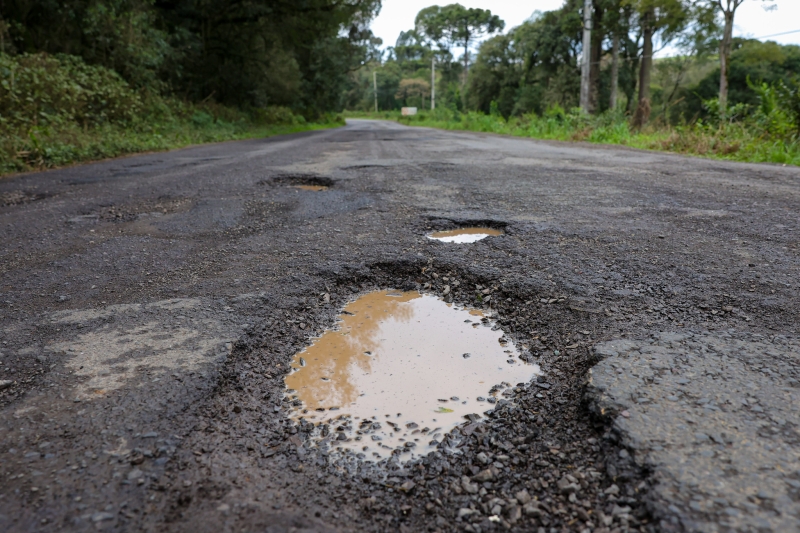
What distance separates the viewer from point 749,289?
2.59m

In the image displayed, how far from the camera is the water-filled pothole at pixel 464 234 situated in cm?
379

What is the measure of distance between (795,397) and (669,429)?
1.59ft

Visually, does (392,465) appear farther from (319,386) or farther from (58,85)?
(58,85)

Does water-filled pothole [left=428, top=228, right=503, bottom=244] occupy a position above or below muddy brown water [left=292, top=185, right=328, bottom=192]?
below

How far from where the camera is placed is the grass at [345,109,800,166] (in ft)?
26.6

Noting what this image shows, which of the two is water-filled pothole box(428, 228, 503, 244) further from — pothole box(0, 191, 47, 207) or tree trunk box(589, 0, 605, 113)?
tree trunk box(589, 0, 605, 113)

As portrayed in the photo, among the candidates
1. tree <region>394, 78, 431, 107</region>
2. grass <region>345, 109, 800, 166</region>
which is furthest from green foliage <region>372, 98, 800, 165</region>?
tree <region>394, 78, 431, 107</region>

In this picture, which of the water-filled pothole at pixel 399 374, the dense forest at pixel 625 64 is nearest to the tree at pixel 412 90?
the dense forest at pixel 625 64

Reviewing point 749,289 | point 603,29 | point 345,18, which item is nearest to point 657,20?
point 603,29

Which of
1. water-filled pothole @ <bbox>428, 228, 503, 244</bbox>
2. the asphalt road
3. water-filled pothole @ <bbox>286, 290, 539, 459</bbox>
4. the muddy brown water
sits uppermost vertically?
the muddy brown water

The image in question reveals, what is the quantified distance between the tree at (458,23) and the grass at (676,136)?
139 feet

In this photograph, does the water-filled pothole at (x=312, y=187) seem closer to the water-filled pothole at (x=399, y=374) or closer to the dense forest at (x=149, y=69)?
the water-filled pothole at (x=399, y=374)

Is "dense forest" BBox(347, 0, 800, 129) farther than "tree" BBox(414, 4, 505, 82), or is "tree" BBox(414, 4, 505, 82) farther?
"tree" BBox(414, 4, 505, 82)

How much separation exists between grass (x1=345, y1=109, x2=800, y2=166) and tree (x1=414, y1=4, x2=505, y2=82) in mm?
42453
